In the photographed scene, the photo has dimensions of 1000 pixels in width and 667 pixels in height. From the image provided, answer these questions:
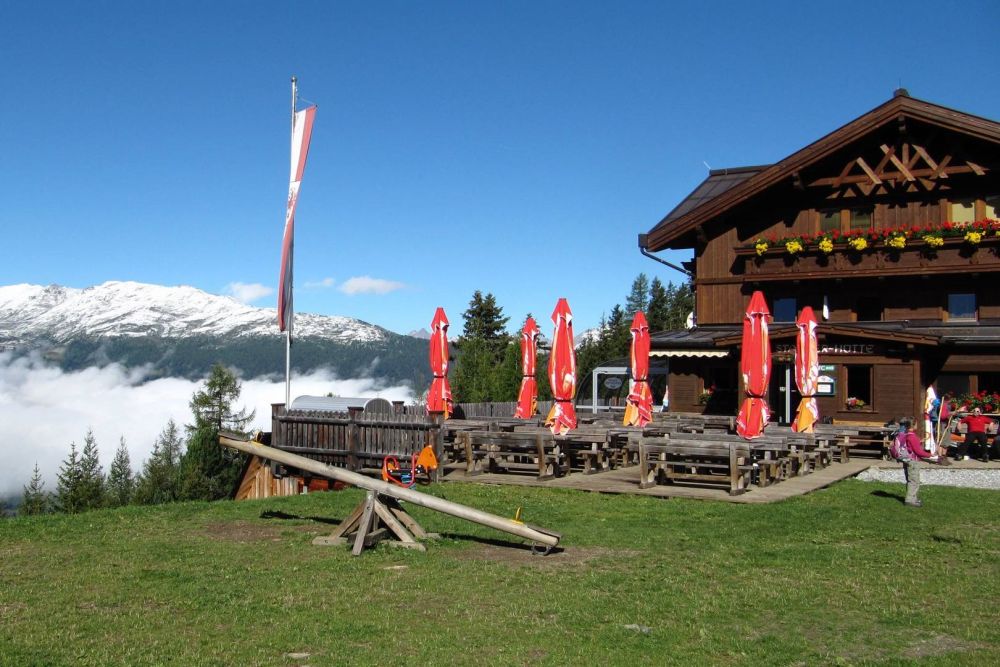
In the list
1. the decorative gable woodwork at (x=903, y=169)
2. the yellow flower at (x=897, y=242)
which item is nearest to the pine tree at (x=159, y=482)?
the decorative gable woodwork at (x=903, y=169)

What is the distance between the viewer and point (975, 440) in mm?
21125

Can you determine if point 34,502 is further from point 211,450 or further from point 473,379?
point 473,379

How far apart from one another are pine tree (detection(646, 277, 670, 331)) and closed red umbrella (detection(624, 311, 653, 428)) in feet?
203

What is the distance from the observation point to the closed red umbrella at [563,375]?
A: 18.4 metres

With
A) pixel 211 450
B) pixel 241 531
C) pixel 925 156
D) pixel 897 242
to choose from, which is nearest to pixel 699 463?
pixel 241 531

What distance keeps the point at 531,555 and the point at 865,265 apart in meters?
21.1

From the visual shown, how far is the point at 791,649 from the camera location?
261 inches

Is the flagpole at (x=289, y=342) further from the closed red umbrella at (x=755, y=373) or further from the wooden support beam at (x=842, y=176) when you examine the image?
the wooden support beam at (x=842, y=176)

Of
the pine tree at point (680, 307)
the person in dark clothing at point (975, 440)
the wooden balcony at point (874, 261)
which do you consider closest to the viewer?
the person in dark clothing at point (975, 440)

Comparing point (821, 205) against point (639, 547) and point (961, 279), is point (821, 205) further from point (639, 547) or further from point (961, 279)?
point (639, 547)

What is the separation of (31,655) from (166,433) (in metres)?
83.5

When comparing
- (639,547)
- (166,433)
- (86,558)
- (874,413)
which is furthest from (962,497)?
(166,433)

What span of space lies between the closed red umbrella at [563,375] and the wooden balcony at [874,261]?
40.5 feet

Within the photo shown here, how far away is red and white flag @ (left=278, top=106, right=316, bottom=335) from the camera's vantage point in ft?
73.8
